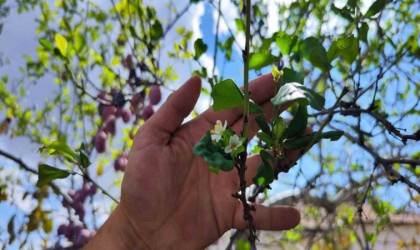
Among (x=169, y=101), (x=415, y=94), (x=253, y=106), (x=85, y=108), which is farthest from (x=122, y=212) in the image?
(x=85, y=108)

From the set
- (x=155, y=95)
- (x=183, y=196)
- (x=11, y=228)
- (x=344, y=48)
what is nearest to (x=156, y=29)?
(x=155, y=95)

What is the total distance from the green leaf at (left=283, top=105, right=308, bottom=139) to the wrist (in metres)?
0.59

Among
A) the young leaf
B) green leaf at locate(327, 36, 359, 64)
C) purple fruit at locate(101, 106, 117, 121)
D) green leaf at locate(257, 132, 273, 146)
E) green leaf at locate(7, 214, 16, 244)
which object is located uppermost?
purple fruit at locate(101, 106, 117, 121)

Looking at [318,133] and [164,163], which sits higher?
[164,163]

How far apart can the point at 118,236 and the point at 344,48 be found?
727 mm

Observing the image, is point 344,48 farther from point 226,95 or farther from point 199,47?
point 199,47

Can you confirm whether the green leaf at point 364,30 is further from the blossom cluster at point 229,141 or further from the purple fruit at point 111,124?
the purple fruit at point 111,124

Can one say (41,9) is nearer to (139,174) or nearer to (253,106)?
(139,174)

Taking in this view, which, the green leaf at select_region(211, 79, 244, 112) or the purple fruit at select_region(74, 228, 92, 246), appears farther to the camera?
the purple fruit at select_region(74, 228, 92, 246)

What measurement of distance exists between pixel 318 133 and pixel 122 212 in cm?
63

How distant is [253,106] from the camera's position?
0.82 metres

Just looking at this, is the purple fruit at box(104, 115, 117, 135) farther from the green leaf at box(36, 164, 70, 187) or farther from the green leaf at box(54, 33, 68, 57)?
the green leaf at box(36, 164, 70, 187)

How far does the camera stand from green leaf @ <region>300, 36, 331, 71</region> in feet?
2.88

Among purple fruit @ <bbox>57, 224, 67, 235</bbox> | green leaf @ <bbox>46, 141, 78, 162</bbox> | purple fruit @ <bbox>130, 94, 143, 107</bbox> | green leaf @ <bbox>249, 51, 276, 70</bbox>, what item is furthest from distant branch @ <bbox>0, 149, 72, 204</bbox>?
green leaf @ <bbox>249, 51, 276, 70</bbox>
